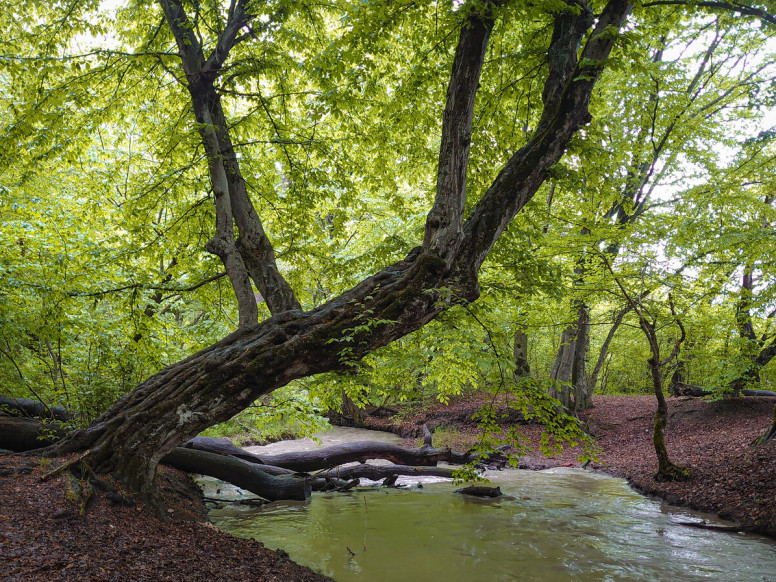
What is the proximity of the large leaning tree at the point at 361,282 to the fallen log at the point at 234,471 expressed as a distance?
2.53 m

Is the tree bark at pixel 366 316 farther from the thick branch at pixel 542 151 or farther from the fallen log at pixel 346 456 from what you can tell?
Result: the fallen log at pixel 346 456

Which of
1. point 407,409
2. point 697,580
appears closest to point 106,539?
point 697,580

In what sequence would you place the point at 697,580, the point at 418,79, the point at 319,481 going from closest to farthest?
1. the point at 697,580
2. the point at 418,79
3. the point at 319,481

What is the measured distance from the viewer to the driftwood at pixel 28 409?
6812 millimetres

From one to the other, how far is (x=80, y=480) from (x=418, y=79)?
5.99 metres

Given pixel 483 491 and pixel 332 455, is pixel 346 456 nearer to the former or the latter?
pixel 332 455

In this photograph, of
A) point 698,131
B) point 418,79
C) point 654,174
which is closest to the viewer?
point 418,79

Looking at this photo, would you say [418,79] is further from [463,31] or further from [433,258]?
[433,258]

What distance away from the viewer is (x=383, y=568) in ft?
16.1

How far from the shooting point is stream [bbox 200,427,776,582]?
16.0 feet

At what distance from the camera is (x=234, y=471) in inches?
283

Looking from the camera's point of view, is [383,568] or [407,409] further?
[407,409]

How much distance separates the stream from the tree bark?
2023mm

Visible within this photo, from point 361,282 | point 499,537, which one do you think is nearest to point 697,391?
point 499,537
